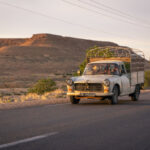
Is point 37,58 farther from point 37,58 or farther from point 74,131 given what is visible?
point 74,131

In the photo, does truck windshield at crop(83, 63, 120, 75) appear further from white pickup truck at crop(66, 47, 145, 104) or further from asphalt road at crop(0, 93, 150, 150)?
asphalt road at crop(0, 93, 150, 150)

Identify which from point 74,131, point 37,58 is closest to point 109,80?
point 74,131

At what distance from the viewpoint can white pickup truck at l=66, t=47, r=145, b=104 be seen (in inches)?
543

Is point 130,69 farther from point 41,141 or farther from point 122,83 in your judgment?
point 41,141

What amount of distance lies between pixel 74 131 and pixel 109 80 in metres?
6.54

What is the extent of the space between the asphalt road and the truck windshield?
15.4 ft

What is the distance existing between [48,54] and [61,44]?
1385 inches

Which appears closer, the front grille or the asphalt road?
the asphalt road

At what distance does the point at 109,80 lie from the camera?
45.1 feet

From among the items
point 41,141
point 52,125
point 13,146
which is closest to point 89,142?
point 41,141

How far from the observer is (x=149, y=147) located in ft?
19.7

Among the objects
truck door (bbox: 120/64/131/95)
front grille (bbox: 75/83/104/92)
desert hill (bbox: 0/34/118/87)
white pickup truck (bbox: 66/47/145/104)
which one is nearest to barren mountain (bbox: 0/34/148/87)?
desert hill (bbox: 0/34/118/87)

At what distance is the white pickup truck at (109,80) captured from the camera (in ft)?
45.3

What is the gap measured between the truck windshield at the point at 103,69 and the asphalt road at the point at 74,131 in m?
4.71
